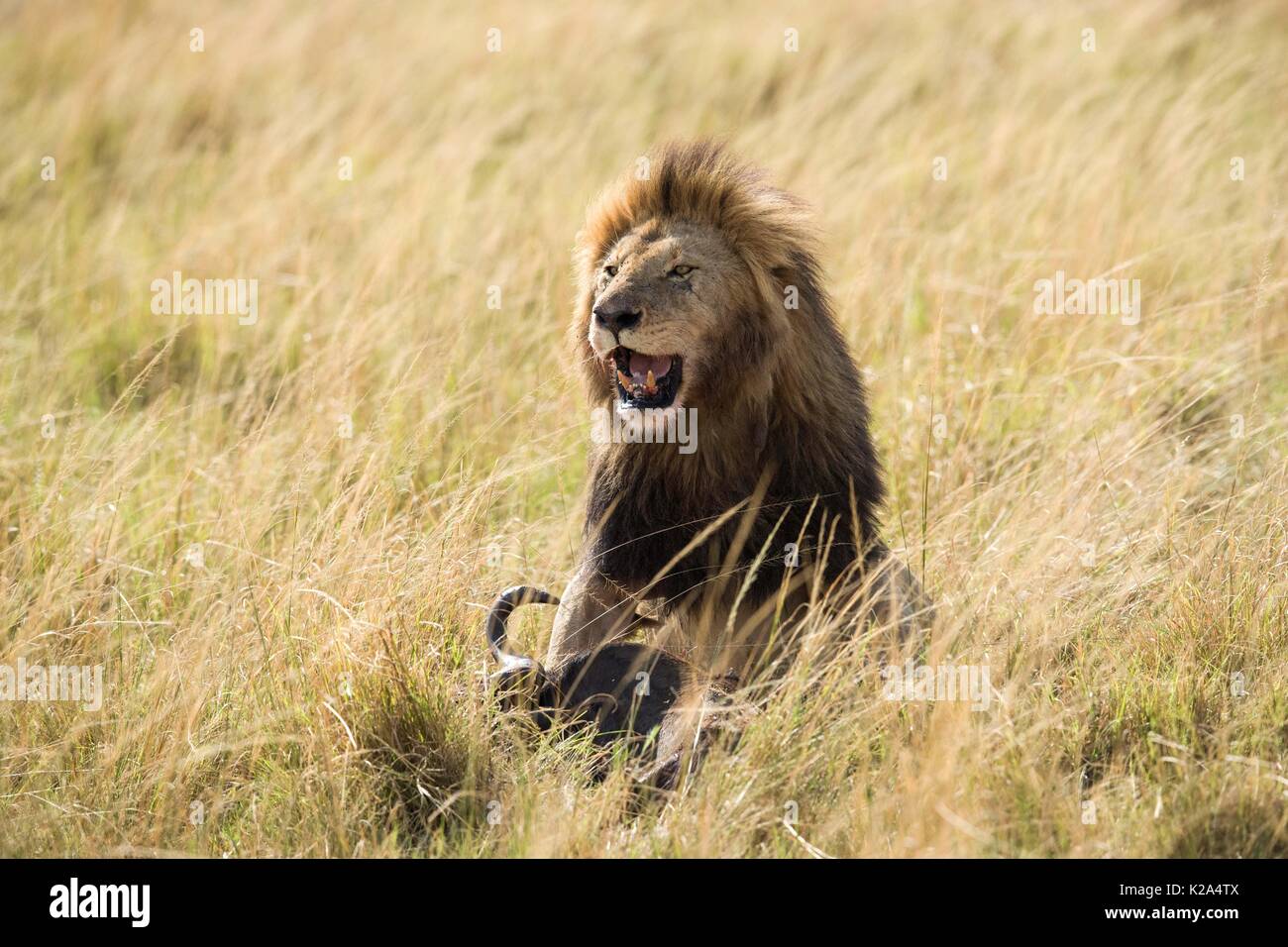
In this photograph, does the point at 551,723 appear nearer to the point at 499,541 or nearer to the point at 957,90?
the point at 499,541

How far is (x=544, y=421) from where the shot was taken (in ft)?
20.1

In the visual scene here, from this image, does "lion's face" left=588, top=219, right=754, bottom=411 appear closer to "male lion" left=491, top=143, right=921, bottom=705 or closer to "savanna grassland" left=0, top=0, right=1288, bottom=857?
"male lion" left=491, top=143, right=921, bottom=705

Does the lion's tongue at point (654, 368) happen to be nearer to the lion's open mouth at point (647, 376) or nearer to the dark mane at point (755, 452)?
the lion's open mouth at point (647, 376)

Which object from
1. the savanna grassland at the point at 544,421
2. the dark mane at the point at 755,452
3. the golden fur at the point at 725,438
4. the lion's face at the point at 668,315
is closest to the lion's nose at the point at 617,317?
the lion's face at the point at 668,315

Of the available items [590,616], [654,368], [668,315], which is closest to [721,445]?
[654,368]

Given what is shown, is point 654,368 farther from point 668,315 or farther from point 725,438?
point 725,438

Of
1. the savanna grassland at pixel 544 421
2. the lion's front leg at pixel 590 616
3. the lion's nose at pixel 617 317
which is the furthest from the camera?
the lion's front leg at pixel 590 616

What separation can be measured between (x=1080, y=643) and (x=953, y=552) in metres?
0.62

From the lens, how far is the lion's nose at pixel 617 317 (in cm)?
423

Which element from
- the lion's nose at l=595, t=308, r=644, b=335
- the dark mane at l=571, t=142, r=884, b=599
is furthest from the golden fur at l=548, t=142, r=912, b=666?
the lion's nose at l=595, t=308, r=644, b=335

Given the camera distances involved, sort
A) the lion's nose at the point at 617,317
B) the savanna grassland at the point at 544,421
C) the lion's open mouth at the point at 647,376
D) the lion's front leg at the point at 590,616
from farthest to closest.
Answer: the lion's front leg at the point at 590,616
the lion's open mouth at the point at 647,376
the lion's nose at the point at 617,317
the savanna grassland at the point at 544,421

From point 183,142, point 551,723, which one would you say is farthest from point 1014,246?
point 183,142

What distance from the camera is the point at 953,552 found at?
4.96m

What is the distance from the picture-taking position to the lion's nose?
13.9 feet
